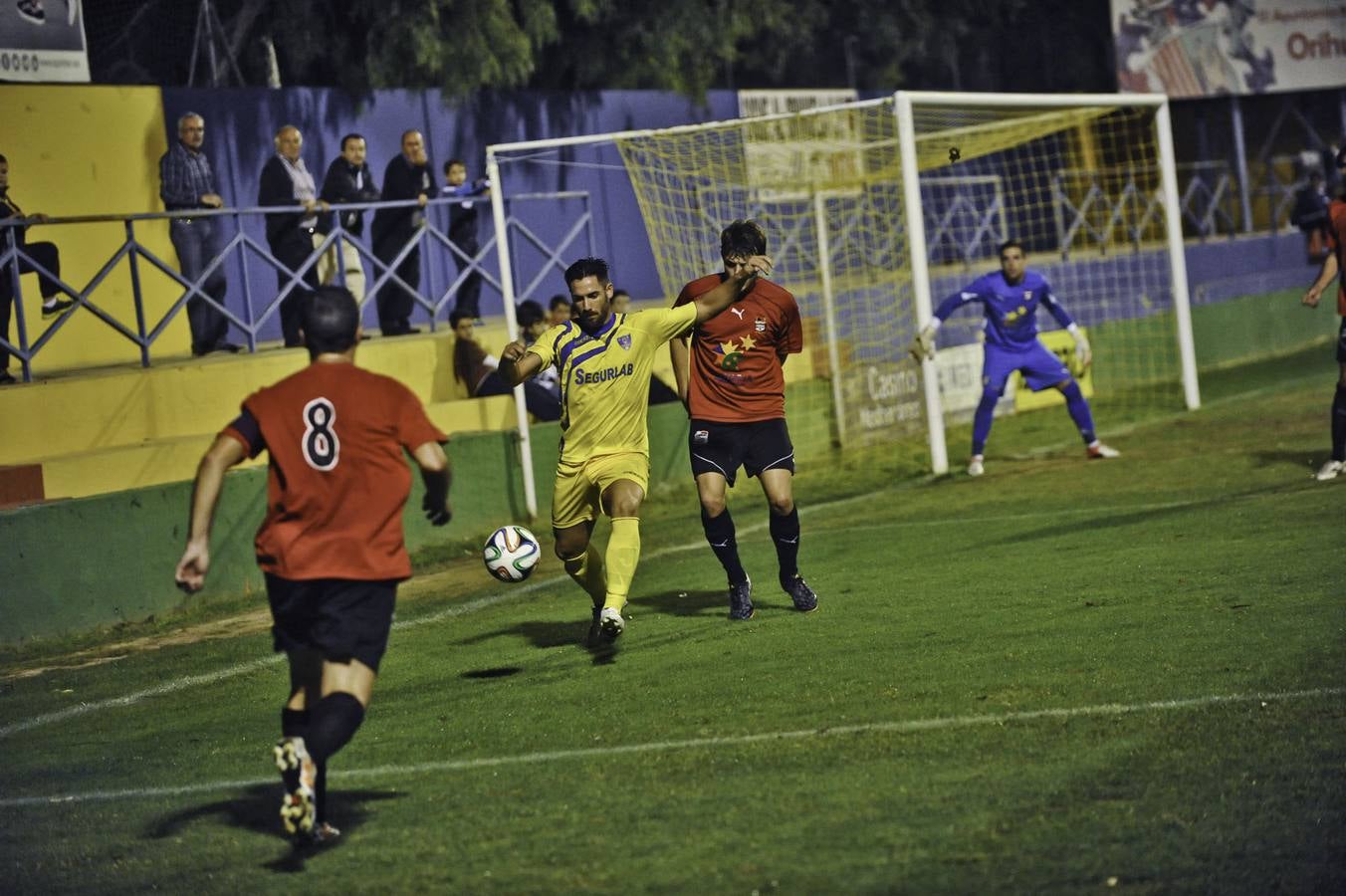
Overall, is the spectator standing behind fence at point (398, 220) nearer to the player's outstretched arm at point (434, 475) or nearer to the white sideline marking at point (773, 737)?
the white sideline marking at point (773, 737)

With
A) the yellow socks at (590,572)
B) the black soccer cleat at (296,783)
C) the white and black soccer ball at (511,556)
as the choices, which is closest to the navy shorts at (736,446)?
the yellow socks at (590,572)

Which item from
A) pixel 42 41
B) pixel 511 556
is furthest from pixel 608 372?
pixel 42 41

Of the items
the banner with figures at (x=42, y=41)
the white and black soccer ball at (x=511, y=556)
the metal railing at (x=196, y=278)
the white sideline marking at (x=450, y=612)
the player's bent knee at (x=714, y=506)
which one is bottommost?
the white sideline marking at (x=450, y=612)

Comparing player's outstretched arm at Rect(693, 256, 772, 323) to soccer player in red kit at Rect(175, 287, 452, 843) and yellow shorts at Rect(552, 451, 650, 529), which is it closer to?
yellow shorts at Rect(552, 451, 650, 529)

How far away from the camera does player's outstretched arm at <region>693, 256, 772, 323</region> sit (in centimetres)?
881

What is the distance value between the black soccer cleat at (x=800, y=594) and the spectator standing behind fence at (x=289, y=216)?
22.6ft

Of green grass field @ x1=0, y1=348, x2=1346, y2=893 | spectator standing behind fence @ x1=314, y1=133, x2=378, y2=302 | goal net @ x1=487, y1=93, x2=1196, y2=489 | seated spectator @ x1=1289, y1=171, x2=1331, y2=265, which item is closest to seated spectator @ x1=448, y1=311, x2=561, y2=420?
spectator standing behind fence @ x1=314, y1=133, x2=378, y2=302

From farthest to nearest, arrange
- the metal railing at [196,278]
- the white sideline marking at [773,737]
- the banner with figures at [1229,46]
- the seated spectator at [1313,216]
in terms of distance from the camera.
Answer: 1. the banner with figures at [1229,46]
2. the seated spectator at [1313,216]
3. the metal railing at [196,278]
4. the white sideline marking at [773,737]

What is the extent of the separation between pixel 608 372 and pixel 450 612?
9.32ft

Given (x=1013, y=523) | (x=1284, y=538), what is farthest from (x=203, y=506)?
(x=1013, y=523)

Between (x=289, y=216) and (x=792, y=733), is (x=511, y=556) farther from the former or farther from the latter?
(x=289, y=216)

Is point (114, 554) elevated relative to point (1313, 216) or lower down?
lower down

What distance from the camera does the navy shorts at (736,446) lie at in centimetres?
963

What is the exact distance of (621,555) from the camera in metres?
8.78
